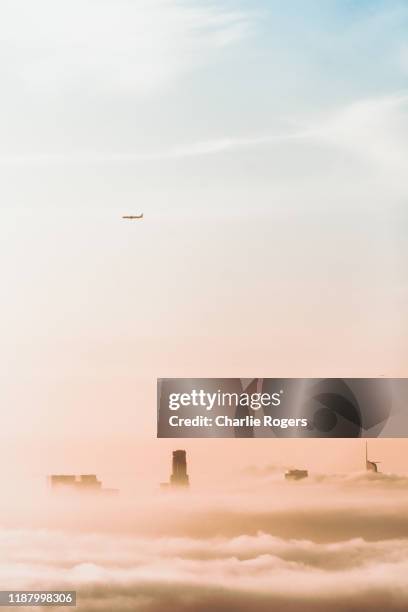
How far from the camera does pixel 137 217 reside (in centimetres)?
7094

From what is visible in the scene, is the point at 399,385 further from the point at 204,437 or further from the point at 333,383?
the point at 204,437

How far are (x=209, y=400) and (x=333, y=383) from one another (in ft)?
21.8

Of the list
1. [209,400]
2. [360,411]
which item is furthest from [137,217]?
[360,411]

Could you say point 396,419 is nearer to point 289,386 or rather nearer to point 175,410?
point 289,386

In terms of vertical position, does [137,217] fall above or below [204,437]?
above

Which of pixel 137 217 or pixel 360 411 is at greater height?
pixel 137 217

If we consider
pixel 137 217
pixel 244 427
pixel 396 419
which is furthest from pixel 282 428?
pixel 137 217

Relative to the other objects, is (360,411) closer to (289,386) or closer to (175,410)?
(289,386)

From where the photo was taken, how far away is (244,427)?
233ft

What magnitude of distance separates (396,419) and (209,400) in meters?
10.2

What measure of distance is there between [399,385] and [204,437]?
37.4ft

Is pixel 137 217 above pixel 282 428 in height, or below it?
above

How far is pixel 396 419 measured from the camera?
7256 centimetres

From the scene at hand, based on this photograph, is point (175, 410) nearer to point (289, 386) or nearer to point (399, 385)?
point (289, 386)
